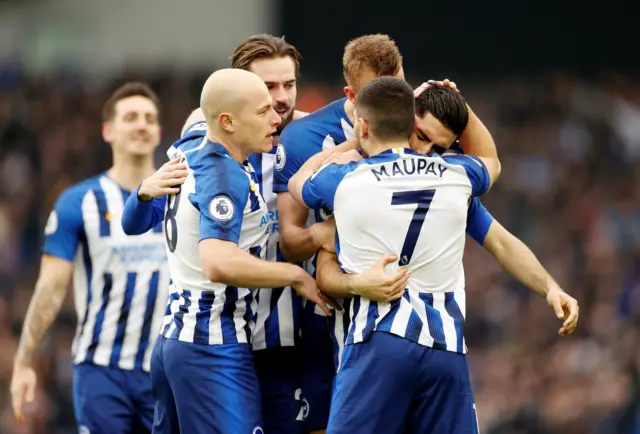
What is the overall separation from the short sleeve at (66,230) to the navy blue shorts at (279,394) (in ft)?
5.75

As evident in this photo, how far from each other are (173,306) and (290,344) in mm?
726

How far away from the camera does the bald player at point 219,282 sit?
5.28m

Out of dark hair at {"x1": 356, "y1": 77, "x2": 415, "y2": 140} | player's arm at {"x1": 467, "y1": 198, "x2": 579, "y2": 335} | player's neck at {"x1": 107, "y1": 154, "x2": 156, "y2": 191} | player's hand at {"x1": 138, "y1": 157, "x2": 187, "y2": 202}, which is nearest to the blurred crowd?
player's neck at {"x1": 107, "y1": 154, "x2": 156, "y2": 191}

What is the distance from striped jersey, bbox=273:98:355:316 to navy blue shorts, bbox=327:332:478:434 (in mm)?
778

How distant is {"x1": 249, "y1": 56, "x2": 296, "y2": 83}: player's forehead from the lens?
593 cm

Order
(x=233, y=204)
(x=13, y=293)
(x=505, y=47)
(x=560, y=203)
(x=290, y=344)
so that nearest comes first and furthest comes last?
(x=233, y=204), (x=290, y=344), (x=13, y=293), (x=560, y=203), (x=505, y=47)

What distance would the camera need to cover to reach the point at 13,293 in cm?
1351

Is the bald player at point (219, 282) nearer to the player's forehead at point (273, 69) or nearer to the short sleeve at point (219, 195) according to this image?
the short sleeve at point (219, 195)

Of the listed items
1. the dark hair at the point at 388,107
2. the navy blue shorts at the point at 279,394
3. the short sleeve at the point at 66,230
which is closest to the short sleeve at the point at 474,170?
the dark hair at the point at 388,107

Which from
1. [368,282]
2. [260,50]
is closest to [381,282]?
[368,282]

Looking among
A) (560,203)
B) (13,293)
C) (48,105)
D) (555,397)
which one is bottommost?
(555,397)

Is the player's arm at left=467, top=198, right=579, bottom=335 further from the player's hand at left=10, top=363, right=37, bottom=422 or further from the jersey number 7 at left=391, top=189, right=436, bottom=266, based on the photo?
the player's hand at left=10, top=363, right=37, bottom=422

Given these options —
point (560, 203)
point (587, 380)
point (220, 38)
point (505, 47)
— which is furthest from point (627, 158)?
point (220, 38)

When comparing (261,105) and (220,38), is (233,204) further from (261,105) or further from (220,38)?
(220,38)
